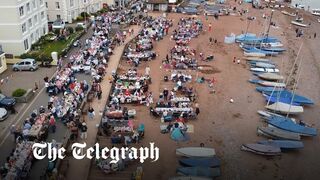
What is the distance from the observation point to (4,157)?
2698 cm

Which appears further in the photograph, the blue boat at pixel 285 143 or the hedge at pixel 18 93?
the hedge at pixel 18 93

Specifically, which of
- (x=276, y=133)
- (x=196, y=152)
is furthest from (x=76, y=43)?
(x=276, y=133)

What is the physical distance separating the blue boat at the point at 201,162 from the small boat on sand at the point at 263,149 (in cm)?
328

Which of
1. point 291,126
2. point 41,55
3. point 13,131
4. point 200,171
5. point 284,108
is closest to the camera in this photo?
point 200,171

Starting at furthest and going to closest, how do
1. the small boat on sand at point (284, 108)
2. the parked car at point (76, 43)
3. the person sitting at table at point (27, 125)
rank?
the parked car at point (76, 43), the small boat on sand at point (284, 108), the person sitting at table at point (27, 125)

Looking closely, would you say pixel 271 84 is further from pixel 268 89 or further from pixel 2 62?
pixel 2 62

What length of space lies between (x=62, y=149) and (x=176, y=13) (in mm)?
48590

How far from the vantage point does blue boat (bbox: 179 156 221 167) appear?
88.9ft

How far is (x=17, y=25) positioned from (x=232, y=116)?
23778 mm

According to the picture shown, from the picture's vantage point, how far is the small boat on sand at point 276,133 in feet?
104

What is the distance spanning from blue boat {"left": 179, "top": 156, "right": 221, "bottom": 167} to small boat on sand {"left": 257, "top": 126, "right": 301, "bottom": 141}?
613 cm

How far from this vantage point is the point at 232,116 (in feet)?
116

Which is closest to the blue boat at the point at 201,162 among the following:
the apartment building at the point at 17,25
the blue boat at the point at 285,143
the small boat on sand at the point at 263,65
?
the blue boat at the point at 285,143

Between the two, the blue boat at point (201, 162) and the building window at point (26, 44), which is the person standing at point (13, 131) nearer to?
the blue boat at point (201, 162)
